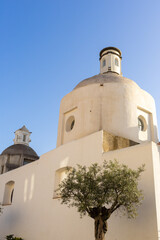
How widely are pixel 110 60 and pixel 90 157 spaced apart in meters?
9.45

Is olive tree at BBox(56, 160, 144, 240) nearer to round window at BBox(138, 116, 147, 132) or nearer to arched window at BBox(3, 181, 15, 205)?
round window at BBox(138, 116, 147, 132)

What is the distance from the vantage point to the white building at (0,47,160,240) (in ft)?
32.2

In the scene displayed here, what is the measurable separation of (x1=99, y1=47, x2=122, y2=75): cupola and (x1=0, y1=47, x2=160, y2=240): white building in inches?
6.0

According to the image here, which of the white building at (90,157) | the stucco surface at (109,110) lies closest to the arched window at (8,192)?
the white building at (90,157)

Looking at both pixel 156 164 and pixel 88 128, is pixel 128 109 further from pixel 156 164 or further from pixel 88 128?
pixel 156 164

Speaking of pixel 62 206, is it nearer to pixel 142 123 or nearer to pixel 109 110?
pixel 109 110

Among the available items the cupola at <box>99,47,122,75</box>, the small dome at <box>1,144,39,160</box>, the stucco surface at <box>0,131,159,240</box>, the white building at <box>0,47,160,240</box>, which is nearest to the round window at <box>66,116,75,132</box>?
the white building at <box>0,47,160,240</box>

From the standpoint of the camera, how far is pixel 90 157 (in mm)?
12328

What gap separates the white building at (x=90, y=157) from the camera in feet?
32.2

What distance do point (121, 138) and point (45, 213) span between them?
582 centimetres

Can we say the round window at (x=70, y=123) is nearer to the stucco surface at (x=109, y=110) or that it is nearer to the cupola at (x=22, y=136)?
the stucco surface at (x=109, y=110)

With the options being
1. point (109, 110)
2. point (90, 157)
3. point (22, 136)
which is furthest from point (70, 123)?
point (22, 136)

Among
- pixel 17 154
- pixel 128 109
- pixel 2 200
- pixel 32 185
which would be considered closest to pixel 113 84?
pixel 128 109

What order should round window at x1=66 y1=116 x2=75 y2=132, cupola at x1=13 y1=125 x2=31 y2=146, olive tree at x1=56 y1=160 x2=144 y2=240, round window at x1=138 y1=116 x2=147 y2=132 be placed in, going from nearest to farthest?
1. olive tree at x1=56 y1=160 x2=144 y2=240
2. round window at x1=138 y1=116 x2=147 y2=132
3. round window at x1=66 y1=116 x2=75 y2=132
4. cupola at x1=13 y1=125 x2=31 y2=146
